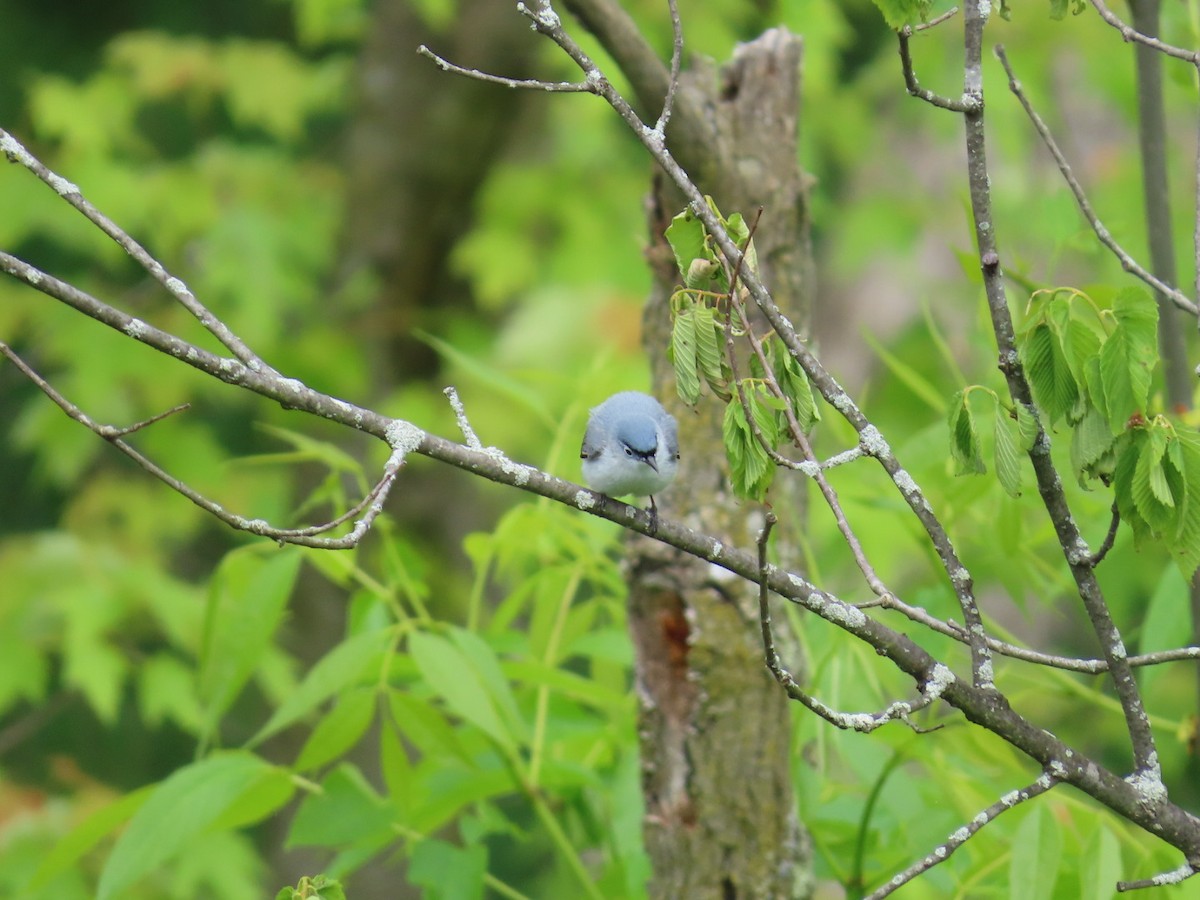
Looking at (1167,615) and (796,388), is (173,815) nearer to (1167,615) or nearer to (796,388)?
(796,388)

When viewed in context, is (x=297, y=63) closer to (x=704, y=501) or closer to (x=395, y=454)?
(x=704, y=501)

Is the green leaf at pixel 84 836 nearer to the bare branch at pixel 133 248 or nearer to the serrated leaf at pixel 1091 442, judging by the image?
the bare branch at pixel 133 248

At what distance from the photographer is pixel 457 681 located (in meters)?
1.79

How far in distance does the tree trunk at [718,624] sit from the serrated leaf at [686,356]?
73 cm

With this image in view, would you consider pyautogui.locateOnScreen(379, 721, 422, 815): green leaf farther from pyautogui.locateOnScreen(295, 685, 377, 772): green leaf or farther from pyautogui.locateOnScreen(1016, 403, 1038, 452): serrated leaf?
pyautogui.locateOnScreen(1016, 403, 1038, 452): serrated leaf

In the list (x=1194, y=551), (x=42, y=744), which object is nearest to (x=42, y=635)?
(x=42, y=744)

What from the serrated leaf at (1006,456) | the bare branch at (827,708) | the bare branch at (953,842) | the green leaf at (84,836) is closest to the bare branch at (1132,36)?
the serrated leaf at (1006,456)

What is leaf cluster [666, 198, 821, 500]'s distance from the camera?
121 cm

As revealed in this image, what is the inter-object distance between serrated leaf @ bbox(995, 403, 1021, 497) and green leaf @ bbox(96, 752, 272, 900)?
3.93 ft

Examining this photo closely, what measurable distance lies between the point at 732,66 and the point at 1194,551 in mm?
1273

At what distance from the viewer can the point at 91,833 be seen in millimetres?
1934

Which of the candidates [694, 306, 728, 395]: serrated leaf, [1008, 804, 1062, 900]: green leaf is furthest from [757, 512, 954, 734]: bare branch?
[1008, 804, 1062, 900]: green leaf

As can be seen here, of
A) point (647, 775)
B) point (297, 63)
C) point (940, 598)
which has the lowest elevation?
point (647, 775)

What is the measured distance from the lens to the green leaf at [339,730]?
72.6 inches
